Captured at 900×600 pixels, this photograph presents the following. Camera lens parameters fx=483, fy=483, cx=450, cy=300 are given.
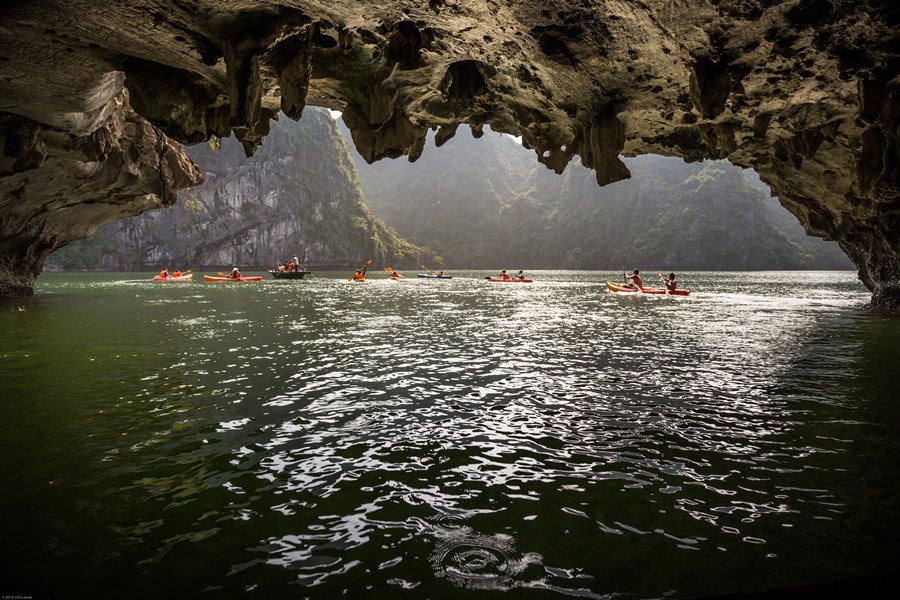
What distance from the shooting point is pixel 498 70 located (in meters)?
12.6

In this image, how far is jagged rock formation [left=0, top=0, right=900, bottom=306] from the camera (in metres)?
8.73

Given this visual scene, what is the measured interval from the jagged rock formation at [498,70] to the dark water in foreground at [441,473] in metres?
6.28

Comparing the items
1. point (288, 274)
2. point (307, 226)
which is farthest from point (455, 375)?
point (307, 226)

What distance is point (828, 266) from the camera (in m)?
151

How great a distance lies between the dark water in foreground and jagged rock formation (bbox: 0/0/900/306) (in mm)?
6279

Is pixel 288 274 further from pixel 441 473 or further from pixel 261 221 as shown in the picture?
pixel 261 221

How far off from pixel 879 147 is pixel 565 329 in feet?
34.3

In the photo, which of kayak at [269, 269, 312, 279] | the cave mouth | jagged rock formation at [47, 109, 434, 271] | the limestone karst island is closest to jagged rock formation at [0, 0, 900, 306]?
A: the limestone karst island

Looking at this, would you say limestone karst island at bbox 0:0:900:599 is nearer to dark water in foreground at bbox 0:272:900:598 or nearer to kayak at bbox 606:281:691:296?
dark water in foreground at bbox 0:272:900:598

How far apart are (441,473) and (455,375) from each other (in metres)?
5.16

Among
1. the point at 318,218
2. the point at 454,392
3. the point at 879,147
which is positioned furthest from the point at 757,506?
the point at 318,218

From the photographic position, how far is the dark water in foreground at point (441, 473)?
370 cm

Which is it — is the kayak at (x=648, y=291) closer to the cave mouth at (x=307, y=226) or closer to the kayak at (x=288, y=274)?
the kayak at (x=288, y=274)

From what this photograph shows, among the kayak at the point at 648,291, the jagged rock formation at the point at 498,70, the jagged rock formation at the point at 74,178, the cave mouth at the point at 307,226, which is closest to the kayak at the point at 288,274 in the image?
the jagged rock formation at the point at 74,178
